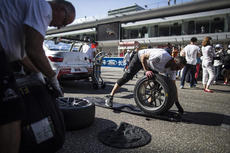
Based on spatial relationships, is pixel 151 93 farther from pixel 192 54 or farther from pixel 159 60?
pixel 192 54

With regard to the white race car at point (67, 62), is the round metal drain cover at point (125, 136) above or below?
below

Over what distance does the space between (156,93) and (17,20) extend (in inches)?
118

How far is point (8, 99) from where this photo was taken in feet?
3.50

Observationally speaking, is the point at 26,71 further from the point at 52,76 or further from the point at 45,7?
the point at 45,7

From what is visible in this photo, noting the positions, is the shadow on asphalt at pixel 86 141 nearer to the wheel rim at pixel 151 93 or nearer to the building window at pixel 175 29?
the wheel rim at pixel 151 93

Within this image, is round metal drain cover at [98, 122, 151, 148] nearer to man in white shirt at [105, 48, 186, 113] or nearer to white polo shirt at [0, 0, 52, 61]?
man in white shirt at [105, 48, 186, 113]

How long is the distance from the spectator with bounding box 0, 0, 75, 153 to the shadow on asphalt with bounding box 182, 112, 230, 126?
275 centimetres

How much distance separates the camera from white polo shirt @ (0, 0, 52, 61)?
1.31 m

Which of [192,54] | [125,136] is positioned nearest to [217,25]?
[192,54]

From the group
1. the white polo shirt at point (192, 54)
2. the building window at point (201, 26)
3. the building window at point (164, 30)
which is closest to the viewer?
the white polo shirt at point (192, 54)

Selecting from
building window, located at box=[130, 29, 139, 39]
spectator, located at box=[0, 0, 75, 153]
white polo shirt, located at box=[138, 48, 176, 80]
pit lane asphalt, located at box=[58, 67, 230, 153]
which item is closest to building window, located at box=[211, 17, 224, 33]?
building window, located at box=[130, 29, 139, 39]

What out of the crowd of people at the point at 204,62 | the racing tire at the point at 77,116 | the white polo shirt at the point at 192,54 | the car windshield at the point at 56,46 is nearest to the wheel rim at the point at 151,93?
the racing tire at the point at 77,116

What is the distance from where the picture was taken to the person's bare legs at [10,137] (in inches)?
42.0

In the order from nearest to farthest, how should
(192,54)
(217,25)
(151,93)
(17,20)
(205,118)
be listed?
(17,20), (205,118), (151,93), (192,54), (217,25)
